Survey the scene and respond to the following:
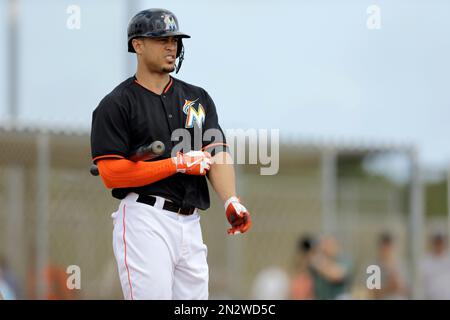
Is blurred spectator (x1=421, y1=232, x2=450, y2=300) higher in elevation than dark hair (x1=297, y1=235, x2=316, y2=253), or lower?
lower

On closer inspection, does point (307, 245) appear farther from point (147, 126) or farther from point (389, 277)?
point (147, 126)

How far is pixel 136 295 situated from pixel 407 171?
7.06m

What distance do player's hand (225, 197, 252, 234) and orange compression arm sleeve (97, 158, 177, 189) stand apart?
363mm

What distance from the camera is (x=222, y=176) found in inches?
202

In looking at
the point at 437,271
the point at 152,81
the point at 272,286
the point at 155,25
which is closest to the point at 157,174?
the point at 152,81

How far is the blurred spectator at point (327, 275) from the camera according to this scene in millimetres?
10336

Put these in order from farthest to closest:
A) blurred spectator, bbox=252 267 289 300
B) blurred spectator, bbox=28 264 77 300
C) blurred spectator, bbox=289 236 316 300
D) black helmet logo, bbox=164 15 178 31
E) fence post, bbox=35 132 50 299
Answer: blurred spectator, bbox=252 267 289 300
blurred spectator, bbox=289 236 316 300
blurred spectator, bbox=28 264 77 300
fence post, bbox=35 132 50 299
black helmet logo, bbox=164 15 178 31

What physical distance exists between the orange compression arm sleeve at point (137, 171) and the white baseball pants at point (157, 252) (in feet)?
0.46

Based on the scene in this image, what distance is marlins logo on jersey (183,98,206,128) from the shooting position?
5.07 meters

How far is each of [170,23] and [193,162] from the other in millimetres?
750

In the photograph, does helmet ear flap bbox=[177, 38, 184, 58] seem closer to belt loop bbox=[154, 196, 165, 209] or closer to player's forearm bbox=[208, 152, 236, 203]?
player's forearm bbox=[208, 152, 236, 203]

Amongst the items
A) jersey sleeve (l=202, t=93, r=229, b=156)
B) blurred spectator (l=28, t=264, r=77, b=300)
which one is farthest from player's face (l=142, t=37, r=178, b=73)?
blurred spectator (l=28, t=264, r=77, b=300)
